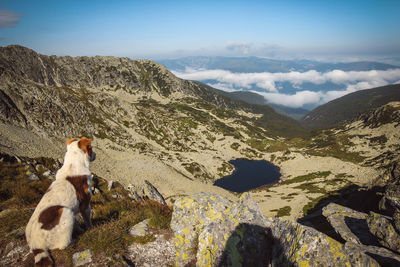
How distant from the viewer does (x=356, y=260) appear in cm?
558

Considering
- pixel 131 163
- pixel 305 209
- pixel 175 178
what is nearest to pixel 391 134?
pixel 305 209

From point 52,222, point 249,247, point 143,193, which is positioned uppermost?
point 52,222

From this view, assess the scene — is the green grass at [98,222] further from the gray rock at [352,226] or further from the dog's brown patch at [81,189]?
the gray rock at [352,226]

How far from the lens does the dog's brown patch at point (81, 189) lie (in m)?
7.83

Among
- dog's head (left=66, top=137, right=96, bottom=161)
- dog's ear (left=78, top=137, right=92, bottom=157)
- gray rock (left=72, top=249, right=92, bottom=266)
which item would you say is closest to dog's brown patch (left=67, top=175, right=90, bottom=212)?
dog's head (left=66, top=137, right=96, bottom=161)

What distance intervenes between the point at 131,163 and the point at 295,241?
81.5 metres

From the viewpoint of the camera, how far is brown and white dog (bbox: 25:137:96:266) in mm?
6316

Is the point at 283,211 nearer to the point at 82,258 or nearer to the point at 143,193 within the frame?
the point at 143,193

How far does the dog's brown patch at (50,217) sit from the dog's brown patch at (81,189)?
3.03 feet

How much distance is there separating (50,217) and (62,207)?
421 millimetres

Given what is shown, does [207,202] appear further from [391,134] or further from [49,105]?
[391,134]

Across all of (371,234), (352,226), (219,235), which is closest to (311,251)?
(219,235)

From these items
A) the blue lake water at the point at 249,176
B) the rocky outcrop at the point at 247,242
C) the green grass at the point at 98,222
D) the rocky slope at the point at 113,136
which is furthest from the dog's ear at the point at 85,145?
the blue lake water at the point at 249,176

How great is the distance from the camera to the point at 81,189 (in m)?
8.02
